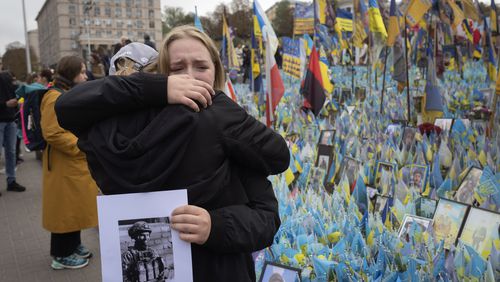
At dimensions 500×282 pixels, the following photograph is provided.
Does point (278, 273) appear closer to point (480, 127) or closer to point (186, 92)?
point (186, 92)

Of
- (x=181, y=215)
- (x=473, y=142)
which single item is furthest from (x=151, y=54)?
(x=473, y=142)

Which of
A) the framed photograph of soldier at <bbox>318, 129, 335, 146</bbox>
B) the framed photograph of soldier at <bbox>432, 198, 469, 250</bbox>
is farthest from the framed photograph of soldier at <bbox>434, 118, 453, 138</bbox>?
the framed photograph of soldier at <bbox>432, 198, 469, 250</bbox>

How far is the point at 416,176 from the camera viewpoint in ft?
11.4

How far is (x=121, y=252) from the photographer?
42.0 inches

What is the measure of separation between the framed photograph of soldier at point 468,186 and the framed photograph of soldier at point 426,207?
38 cm

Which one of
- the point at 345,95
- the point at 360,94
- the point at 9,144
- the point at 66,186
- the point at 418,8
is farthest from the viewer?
the point at 360,94

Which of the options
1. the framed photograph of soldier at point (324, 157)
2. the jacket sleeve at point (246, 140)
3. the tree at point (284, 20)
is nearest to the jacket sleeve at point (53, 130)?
the framed photograph of soldier at point (324, 157)

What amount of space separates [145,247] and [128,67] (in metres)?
0.72

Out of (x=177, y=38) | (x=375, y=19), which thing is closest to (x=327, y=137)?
(x=375, y=19)

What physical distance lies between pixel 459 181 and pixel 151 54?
2.79 metres

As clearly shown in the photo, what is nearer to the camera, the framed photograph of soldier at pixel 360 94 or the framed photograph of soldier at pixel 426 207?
the framed photograph of soldier at pixel 426 207

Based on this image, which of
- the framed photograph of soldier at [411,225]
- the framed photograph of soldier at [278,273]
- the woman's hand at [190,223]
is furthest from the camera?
the framed photograph of soldier at [411,225]

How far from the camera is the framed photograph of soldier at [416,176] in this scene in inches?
134

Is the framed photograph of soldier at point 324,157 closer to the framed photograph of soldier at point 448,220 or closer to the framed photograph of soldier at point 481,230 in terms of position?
the framed photograph of soldier at point 448,220
